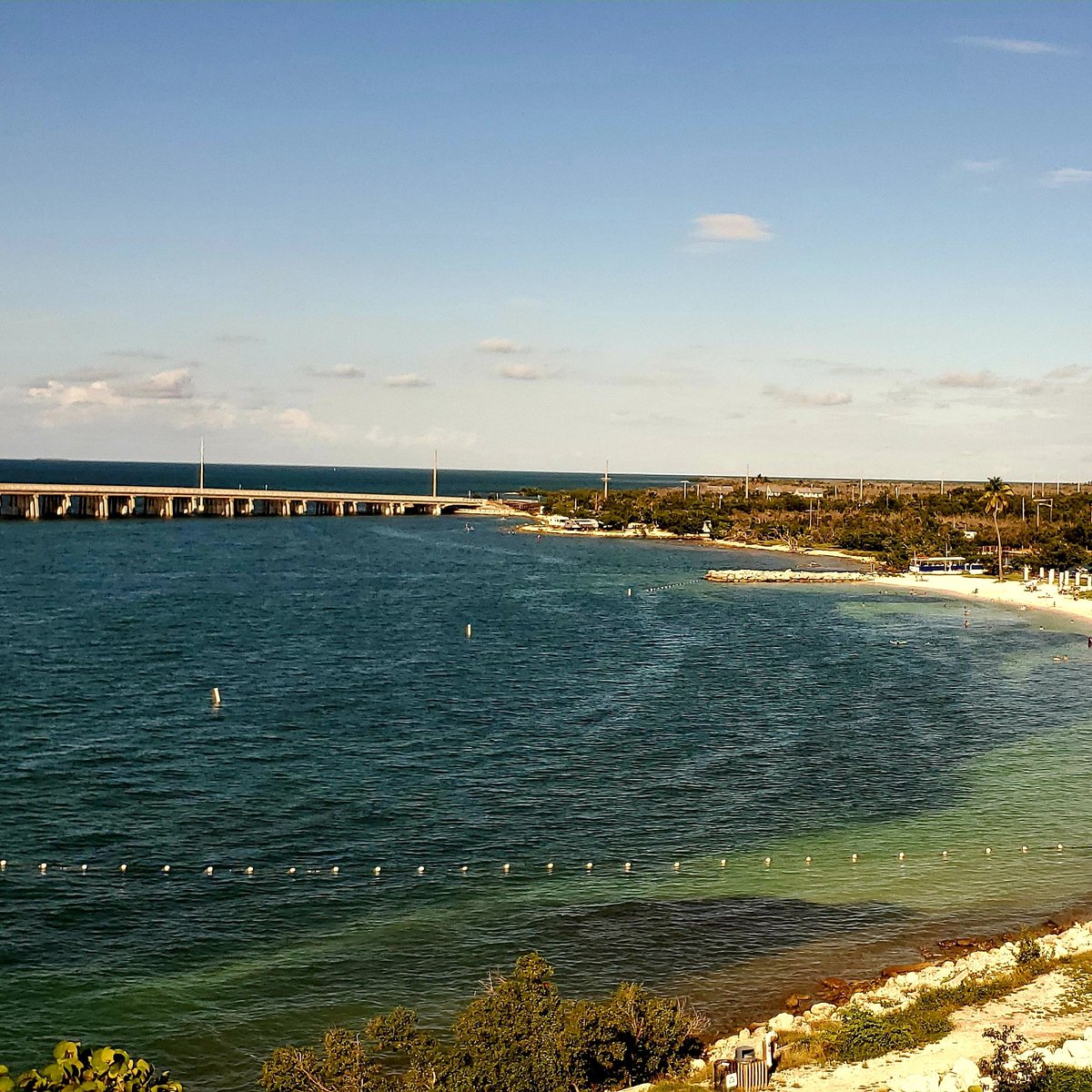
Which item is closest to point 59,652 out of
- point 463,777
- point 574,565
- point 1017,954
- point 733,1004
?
point 463,777

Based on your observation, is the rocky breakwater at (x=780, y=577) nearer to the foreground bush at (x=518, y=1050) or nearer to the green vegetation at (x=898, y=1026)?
the green vegetation at (x=898, y=1026)

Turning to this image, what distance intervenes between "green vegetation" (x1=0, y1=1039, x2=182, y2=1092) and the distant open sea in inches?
320

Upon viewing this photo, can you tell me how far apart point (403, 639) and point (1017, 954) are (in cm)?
6855

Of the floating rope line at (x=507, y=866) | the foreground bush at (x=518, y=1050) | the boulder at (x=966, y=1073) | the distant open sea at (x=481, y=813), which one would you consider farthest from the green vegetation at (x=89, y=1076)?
the floating rope line at (x=507, y=866)

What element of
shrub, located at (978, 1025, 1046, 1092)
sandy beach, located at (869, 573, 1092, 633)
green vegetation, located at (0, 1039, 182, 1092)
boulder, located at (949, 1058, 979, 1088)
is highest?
sandy beach, located at (869, 573, 1092, 633)

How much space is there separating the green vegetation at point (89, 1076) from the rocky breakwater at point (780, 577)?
4990 inches

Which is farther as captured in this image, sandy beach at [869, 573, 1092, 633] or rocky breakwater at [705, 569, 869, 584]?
rocky breakwater at [705, 569, 869, 584]

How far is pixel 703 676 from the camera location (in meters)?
82.2

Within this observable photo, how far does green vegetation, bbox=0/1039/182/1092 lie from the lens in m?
21.0

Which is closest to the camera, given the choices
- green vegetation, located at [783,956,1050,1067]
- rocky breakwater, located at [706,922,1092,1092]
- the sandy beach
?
rocky breakwater, located at [706,922,1092,1092]

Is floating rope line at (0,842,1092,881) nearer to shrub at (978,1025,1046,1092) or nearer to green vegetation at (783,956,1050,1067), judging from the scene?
green vegetation at (783,956,1050,1067)

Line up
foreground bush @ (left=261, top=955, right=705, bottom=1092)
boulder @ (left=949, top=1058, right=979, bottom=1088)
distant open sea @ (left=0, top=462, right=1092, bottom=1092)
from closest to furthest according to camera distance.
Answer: boulder @ (left=949, top=1058, right=979, bottom=1088) < foreground bush @ (left=261, top=955, right=705, bottom=1092) < distant open sea @ (left=0, top=462, right=1092, bottom=1092)

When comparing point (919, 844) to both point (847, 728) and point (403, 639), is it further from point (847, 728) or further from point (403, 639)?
point (403, 639)

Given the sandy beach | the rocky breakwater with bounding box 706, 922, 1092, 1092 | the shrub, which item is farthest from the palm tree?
the shrub
